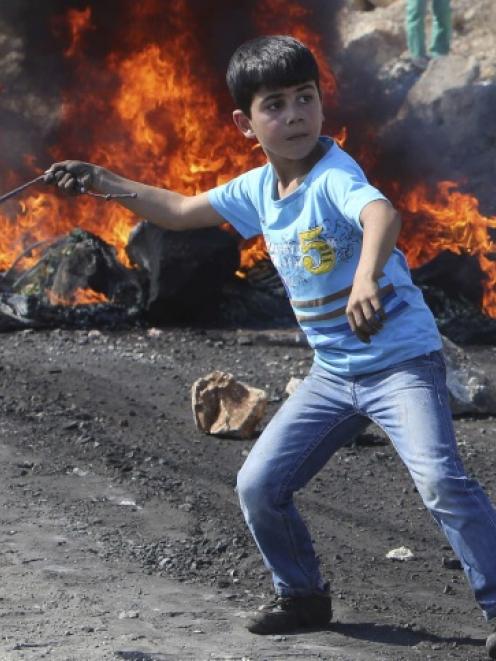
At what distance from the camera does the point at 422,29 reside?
1600 cm

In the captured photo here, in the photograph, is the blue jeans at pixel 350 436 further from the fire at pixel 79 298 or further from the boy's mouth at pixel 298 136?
the fire at pixel 79 298

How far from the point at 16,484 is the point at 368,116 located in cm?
809

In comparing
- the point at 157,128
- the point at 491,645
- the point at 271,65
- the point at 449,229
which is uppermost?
the point at 157,128

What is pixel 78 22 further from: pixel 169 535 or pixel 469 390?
pixel 169 535

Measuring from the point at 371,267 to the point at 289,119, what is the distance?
693 millimetres

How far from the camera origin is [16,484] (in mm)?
5898

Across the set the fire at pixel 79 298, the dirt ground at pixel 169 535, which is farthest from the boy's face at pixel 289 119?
the fire at pixel 79 298

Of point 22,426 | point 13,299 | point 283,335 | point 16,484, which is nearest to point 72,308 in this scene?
point 13,299

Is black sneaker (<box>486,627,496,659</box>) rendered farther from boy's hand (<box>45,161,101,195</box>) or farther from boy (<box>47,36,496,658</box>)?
boy's hand (<box>45,161,101,195</box>)

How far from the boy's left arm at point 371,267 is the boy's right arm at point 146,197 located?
37.3 inches

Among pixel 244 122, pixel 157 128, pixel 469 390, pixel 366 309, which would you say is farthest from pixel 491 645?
pixel 157 128

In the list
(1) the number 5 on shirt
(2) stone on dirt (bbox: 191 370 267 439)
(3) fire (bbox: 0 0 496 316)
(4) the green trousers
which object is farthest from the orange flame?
(1) the number 5 on shirt

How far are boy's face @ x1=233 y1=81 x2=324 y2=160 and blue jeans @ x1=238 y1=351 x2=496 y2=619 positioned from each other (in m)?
0.71

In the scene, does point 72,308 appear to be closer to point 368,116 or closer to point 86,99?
point 86,99
